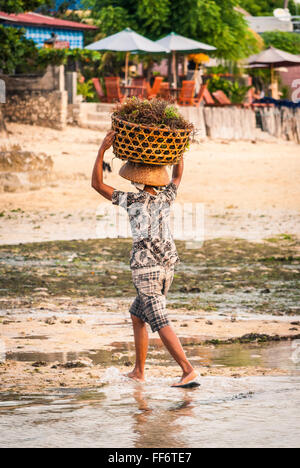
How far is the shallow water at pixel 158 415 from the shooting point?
14.3 feet

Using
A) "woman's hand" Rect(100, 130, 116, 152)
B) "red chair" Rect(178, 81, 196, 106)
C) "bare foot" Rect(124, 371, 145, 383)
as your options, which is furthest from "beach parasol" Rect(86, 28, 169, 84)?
"bare foot" Rect(124, 371, 145, 383)

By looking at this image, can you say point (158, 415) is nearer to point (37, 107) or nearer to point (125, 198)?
point (125, 198)

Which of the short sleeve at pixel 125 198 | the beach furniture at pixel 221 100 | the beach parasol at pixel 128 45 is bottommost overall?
the beach furniture at pixel 221 100

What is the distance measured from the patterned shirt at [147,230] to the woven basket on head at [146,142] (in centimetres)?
24

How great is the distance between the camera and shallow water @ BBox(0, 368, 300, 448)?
4363mm

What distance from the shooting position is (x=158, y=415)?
4859 mm

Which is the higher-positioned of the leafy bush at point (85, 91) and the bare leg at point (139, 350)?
the leafy bush at point (85, 91)

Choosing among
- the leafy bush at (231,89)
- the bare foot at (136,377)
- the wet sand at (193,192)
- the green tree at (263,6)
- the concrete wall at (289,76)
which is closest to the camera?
the bare foot at (136,377)

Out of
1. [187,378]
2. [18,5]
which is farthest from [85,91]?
[187,378]

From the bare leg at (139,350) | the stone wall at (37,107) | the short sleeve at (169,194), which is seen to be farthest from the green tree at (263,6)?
the bare leg at (139,350)

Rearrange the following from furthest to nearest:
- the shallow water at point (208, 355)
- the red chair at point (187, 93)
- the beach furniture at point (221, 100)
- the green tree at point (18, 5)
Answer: the beach furniture at point (221, 100)
the red chair at point (187, 93)
the green tree at point (18, 5)
the shallow water at point (208, 355)

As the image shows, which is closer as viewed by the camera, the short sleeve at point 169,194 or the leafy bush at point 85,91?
the short sleeve at point 169,194

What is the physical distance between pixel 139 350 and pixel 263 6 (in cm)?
6641

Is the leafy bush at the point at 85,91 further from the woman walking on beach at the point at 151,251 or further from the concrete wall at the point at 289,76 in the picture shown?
the woman walking on beach at the point at 151,251
